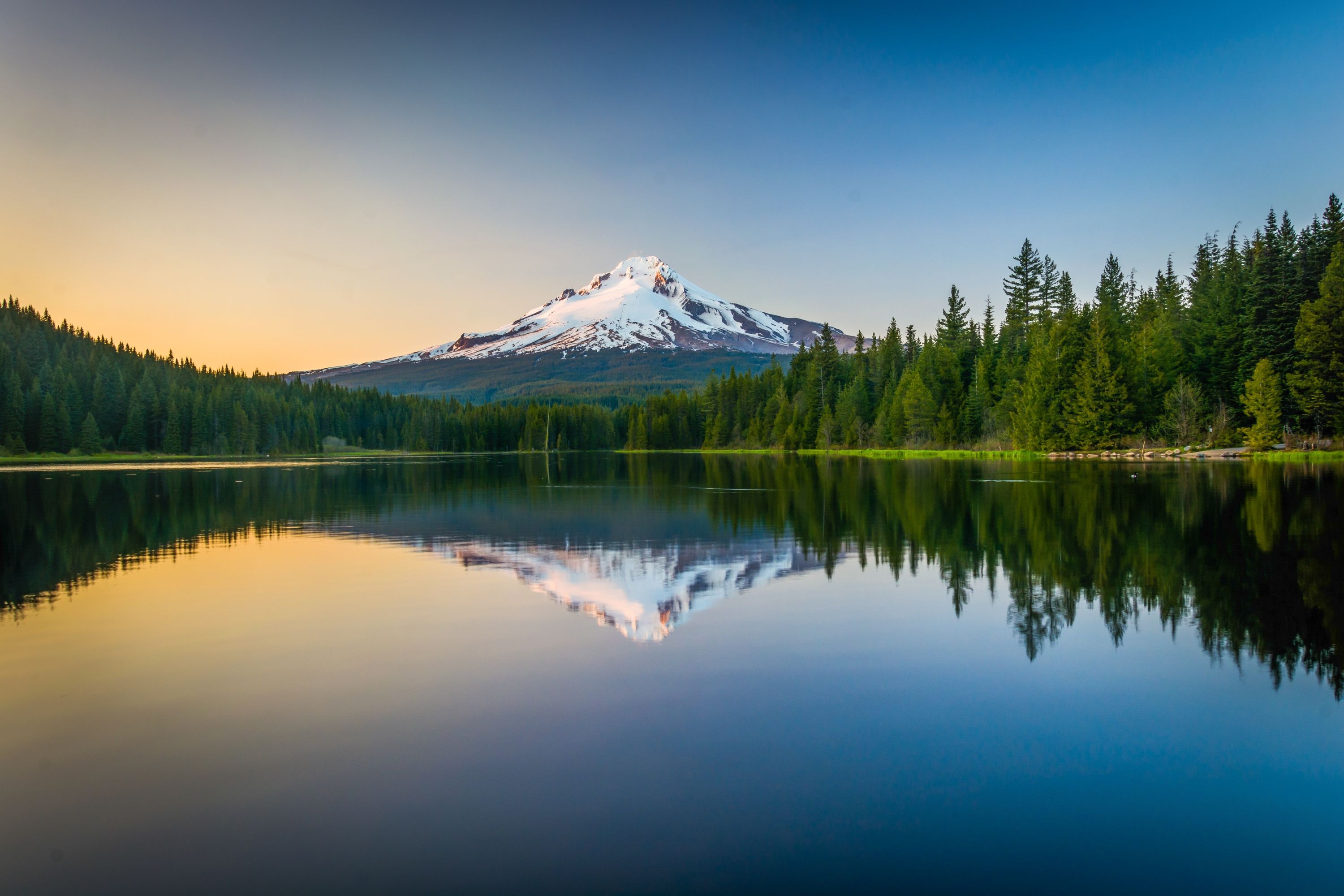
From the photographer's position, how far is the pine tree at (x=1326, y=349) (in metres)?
57.2

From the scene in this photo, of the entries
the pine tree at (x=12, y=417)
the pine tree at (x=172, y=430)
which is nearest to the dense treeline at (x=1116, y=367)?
the pine tree at (x=172, y=430)

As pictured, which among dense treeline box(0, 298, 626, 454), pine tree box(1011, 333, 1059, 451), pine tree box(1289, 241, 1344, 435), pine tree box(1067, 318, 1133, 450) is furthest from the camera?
dense treeline box(0, 298, 626, 454)

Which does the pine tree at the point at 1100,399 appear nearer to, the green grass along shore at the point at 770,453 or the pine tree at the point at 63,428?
the green grass along shore at the point at 770,453

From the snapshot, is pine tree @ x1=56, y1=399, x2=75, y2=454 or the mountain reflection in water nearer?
the mountain reflection in water

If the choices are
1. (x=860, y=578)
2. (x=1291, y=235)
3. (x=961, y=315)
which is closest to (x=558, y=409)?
(x=961, y=315)

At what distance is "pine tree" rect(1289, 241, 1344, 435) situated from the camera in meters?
57.2

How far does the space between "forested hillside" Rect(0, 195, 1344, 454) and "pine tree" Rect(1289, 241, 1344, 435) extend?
13 centimetres

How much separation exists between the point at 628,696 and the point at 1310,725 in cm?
736

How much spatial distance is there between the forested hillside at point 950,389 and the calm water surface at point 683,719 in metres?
55.0

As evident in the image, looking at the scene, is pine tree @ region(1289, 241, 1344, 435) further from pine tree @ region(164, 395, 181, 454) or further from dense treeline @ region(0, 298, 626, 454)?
pine tree @ region(164, 395, 181, 454)

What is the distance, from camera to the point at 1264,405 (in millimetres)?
61062

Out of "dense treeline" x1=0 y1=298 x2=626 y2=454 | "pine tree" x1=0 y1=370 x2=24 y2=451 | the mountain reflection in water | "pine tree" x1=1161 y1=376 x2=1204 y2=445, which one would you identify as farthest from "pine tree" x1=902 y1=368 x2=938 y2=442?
"pine tree" x1=0 y1=370 x2=24 y2=451

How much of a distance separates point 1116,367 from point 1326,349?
1802 cm

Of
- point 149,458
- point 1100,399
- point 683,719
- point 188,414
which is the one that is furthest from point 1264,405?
point 188,414
